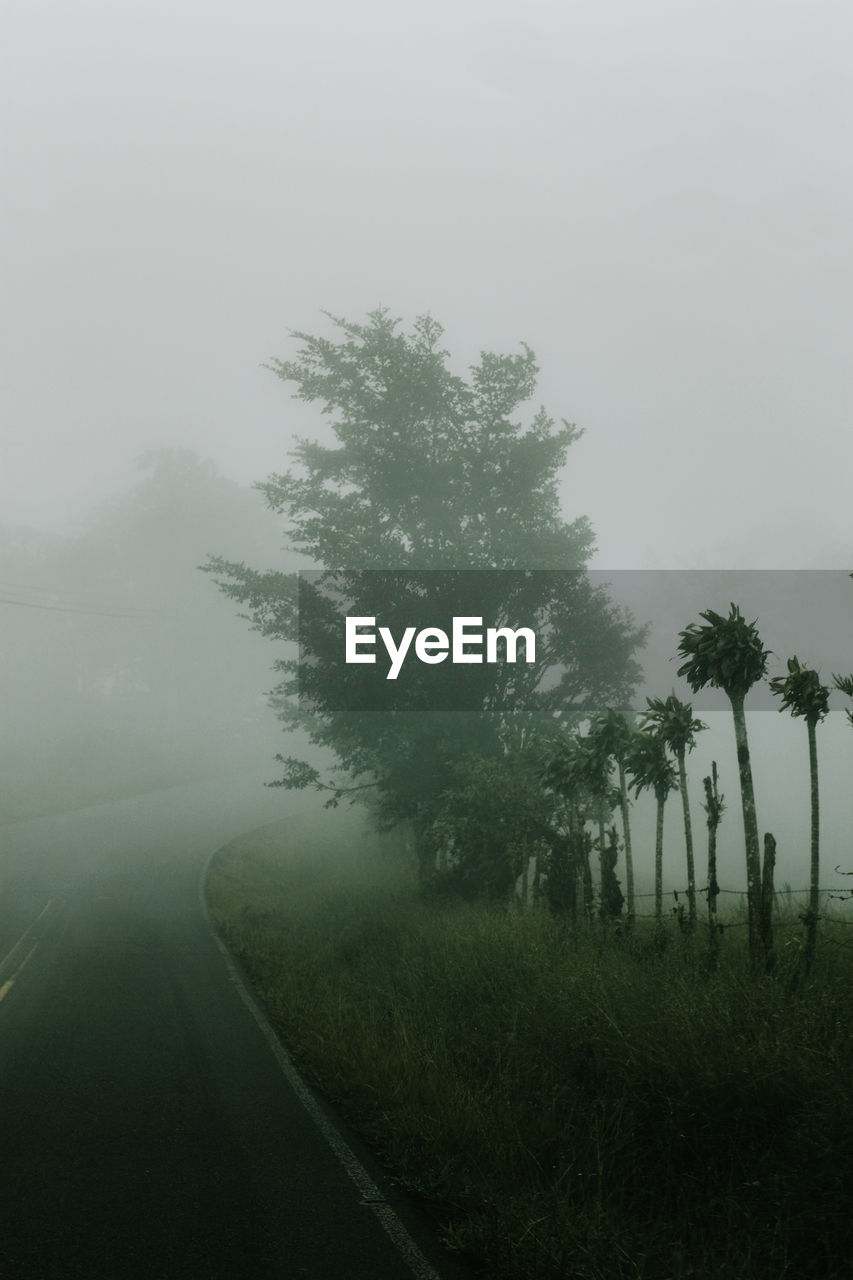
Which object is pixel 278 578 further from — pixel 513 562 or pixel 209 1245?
pixel 209 1245

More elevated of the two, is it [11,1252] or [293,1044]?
[11,1252]

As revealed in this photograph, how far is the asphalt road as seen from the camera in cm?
555

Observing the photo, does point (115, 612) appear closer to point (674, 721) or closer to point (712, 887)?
point (674, 721)

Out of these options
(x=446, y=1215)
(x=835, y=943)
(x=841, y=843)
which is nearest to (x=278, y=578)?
(x=835, y=943)

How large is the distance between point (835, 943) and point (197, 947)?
1135cm

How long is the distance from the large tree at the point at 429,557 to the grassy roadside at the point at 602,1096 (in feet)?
28.5

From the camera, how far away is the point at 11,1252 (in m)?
5.48

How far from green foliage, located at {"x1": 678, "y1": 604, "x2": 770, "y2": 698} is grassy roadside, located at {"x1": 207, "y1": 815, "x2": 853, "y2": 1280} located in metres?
3.14

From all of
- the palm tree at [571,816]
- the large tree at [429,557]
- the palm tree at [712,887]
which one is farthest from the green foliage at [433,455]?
the palm tree at [712,887]

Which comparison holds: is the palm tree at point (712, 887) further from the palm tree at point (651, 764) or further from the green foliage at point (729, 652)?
the palm tree at point (651, 764)

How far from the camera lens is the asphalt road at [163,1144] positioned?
5.55 meters

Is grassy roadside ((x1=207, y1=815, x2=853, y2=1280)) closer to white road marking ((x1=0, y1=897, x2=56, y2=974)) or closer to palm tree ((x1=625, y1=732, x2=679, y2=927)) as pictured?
palm tree ((x1=625, y1=732, x2=679, y2=927))

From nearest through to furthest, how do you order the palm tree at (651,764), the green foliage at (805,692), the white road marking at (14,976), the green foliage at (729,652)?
the green foliage at (729,652) < the green foliage at (805,692) < the white road marking at (14,976) < the palm tree at (651,764)

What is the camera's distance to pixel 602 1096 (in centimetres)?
758
